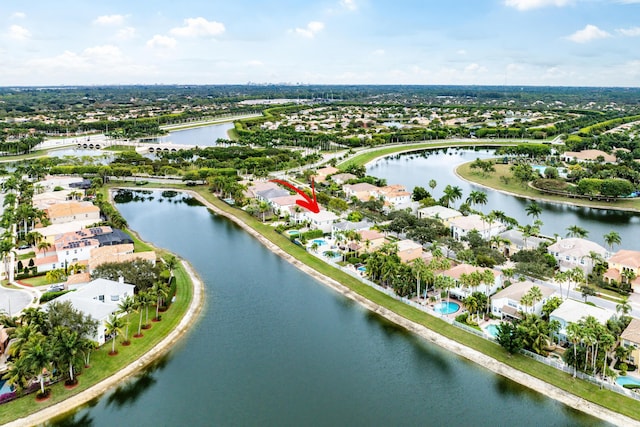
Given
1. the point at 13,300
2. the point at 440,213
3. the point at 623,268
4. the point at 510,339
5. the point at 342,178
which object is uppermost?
the point at 342,178

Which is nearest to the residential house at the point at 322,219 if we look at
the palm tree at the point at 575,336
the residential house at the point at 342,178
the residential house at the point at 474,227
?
the residential house at the point at 474,227

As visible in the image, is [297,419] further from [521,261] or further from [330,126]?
[330,126]

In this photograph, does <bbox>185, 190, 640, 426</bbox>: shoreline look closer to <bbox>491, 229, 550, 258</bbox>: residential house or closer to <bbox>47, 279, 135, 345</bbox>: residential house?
<bbox>491, 229, 550, 258</bbox>: residential house

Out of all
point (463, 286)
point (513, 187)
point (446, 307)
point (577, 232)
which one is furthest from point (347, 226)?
point (513, 187)

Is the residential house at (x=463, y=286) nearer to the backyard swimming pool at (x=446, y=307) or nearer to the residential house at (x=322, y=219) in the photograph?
the backyard swimming pool at (x=446, y=307)

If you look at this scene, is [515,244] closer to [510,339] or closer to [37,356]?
[510,339]

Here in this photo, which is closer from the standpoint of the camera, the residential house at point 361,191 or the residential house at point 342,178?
the residential house at point 361,191
